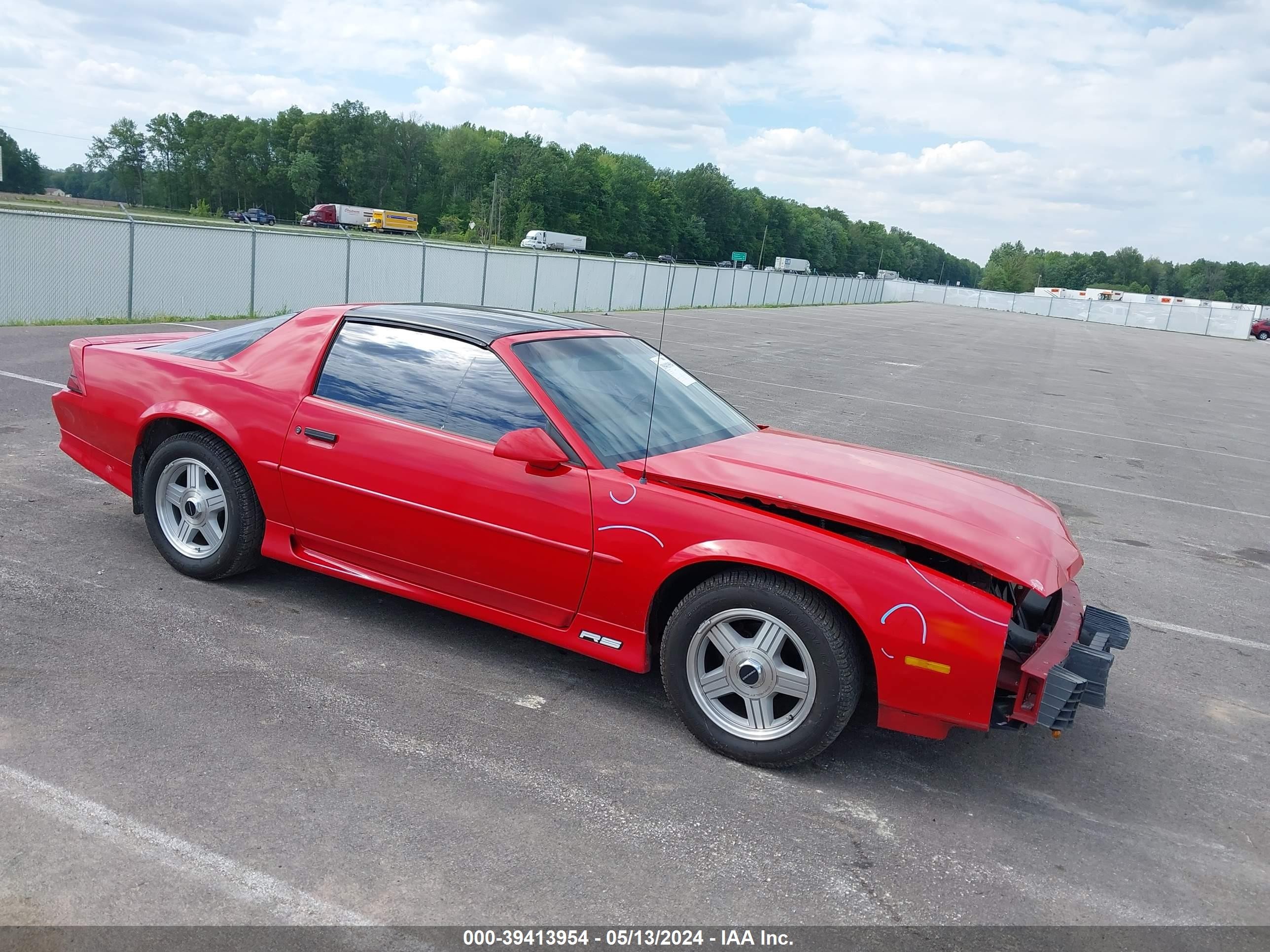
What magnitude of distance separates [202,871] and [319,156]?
110185 millimetres

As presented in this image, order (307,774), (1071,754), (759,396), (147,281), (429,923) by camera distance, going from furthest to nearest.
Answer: (147,281) < (759,396) < (1071,754) < (307,774) < (429,923)

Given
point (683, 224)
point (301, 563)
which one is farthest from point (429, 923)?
point (683, 224)

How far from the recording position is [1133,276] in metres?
167

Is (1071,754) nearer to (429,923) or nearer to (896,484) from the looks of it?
(896,484)

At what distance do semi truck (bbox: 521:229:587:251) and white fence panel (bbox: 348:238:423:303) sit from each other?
20.3 ft

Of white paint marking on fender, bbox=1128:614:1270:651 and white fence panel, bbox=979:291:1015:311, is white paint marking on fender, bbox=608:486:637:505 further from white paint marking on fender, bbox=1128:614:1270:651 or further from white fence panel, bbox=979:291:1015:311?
white fence panel, bbox=979:291:1015:311

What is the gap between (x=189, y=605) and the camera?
14.7 ft

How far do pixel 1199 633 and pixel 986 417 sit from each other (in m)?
9.59

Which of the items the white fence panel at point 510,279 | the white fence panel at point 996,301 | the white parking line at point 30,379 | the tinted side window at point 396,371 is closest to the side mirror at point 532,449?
the tinted side window at point 396,371

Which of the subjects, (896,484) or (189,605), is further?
(189,605)

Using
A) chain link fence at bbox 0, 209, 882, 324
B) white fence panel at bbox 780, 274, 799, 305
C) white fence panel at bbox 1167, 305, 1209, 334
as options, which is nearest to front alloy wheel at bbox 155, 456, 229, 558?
chain link fence at bbox 0, 209, 882, 324

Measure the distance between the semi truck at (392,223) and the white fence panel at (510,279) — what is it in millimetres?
55654

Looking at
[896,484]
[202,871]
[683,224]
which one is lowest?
[202,871]

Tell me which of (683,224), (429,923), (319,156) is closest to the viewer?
(429,923)
